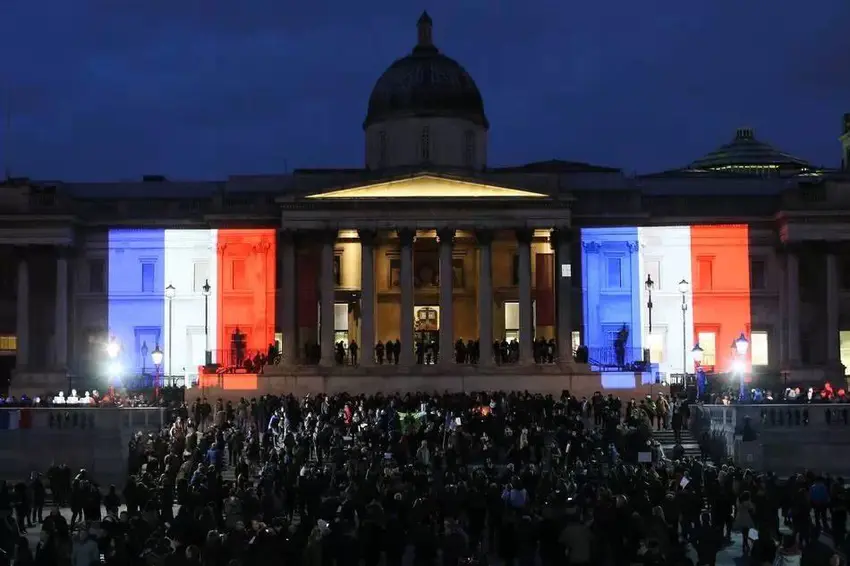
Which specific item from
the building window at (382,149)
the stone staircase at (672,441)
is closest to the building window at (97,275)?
the building window at (382,149)

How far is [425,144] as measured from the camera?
70812mm

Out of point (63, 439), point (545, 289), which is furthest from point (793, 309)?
point (63, 439)

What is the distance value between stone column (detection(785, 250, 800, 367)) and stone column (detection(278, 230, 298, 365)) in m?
25.7

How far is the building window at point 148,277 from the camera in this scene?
70562 mm

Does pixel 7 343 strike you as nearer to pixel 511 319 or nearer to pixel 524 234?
pixel 511 319

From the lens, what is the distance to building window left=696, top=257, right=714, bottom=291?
231 ft

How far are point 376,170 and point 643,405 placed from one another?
2754cm

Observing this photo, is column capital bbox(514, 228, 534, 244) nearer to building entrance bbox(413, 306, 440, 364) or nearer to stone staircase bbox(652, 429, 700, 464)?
building entrance bbox(413, 306, 440, 364)

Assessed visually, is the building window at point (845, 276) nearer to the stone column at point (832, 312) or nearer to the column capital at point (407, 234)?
the stone column at point (832, 312)

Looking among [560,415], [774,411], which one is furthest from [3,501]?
[774,411]

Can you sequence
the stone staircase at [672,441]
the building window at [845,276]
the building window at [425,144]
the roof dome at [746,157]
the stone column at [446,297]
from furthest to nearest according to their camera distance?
the roof dome at [746,157] < the building window at [845,276] < the building window at [425,144] < the stone column at [446,297] < the stone staircase at [672,441]

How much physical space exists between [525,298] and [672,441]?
19.9 meters

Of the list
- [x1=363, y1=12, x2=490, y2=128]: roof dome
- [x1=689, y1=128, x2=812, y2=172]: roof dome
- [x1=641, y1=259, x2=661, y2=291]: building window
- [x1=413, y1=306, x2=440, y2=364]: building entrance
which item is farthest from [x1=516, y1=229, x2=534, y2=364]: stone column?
[x1=689, y1=128, x2=812, y2=172]: roof dome

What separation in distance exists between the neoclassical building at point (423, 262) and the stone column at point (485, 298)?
15cm
